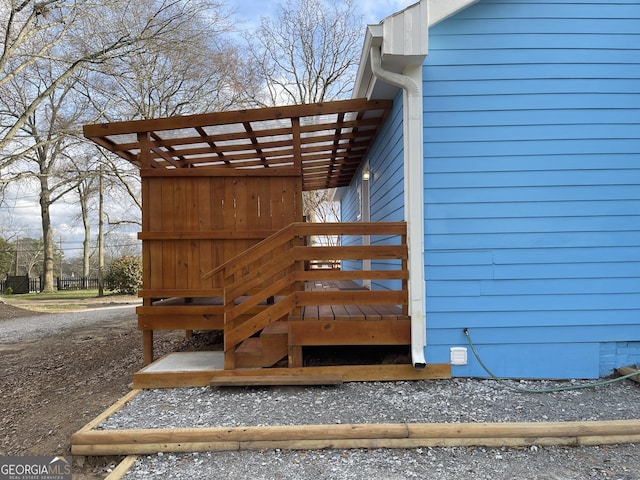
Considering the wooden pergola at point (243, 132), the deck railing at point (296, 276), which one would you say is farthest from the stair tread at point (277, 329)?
the wooden pergola at point (243, 132)

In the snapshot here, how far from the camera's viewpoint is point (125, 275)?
16.2 m

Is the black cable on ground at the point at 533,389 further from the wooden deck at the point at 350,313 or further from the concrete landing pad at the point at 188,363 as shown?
the concrete landing pad at the point at 188,363

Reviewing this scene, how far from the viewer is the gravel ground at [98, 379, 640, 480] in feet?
7.33

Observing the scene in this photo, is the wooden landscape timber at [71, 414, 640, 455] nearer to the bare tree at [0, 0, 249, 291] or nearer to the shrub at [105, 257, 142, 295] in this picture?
Result: the bare tree at [0, 0, 249, 291]

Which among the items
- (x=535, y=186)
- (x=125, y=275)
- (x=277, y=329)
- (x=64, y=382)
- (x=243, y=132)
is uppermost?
(x=243, y=132)

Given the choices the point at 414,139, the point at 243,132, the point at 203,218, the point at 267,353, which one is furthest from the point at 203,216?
the point at 414,139

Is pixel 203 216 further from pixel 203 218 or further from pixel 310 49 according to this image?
pixel 310 49

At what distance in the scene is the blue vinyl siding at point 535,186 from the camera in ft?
11.7

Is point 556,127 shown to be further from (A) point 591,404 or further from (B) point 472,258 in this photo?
(A) point 591,404

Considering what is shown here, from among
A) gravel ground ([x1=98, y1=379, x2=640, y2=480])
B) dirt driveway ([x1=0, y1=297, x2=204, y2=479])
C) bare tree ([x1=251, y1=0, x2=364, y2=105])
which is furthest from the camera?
bare tree ([x1=251, y1=0, x2=364, y2=105])

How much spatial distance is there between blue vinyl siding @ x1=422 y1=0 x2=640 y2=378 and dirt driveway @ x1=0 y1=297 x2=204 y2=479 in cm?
322

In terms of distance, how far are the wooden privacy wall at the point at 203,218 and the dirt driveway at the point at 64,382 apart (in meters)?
1.37

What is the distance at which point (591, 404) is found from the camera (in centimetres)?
300

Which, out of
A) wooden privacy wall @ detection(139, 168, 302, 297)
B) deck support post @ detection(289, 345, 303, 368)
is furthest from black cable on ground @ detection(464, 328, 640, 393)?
wooden privacy wall @ detection(139, 168, 302, 297)
